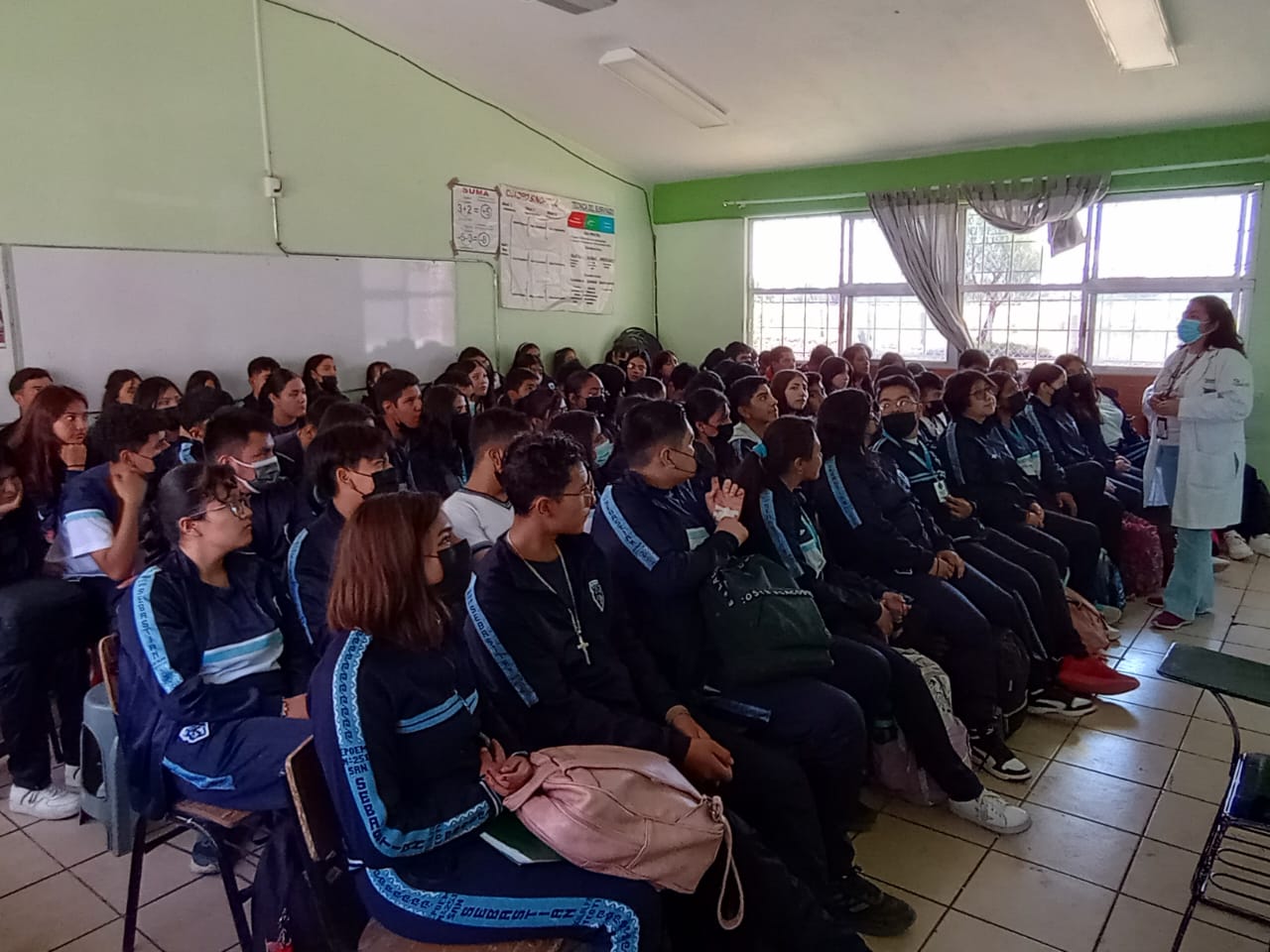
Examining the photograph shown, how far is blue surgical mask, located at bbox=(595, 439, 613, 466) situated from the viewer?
3503 mm

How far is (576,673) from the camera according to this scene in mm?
1952

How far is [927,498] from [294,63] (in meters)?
4.51

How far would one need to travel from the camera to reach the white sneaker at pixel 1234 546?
507 centimetres

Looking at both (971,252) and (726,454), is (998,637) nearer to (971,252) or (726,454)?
(726,454)

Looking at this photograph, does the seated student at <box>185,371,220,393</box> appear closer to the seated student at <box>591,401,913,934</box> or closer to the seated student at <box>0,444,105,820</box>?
the seated student at <box>0,444,105,820</box>

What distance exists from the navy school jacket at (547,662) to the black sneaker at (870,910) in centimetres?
57

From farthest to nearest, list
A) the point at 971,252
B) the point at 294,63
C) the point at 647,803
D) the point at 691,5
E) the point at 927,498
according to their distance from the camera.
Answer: the point at 971,252 < the point at 294,63 < the point at 691,5 < the point at 927,498 < the point at 647,803

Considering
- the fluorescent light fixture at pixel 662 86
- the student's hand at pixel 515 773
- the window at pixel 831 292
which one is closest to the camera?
the student's hand at pixel 515 773

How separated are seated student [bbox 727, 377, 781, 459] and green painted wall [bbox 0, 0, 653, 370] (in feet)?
10.6

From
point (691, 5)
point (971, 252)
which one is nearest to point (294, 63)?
point (691, 5)

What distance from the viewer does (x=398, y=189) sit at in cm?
605

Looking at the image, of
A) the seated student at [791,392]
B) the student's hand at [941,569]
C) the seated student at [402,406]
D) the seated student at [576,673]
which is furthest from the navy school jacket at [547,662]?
the seated student at [791,392]

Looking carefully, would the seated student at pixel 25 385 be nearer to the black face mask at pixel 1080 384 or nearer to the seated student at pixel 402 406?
the seated student at pixel 402 406

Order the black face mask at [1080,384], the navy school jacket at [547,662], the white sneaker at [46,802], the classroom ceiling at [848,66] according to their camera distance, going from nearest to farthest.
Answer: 1. the navy school jacket at [547,662]
2. the white sneaker at [46,802]
3. the classroom ceiling at [848,66]
4. the black face mask at [1080,384]
